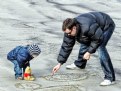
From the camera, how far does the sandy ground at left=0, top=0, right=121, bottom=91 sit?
8797 mm

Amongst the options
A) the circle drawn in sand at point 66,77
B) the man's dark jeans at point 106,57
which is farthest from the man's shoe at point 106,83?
the circle drawn in sand at point 66,77

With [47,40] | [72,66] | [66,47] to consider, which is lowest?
[47,40]

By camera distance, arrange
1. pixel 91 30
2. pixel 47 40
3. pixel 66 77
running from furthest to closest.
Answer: pixel 47 40, pixel 66 77, pixel 91 30

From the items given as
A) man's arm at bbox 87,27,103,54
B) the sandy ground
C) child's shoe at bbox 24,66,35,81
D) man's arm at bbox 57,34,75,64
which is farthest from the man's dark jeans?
child's shoe at bbox 24,66,35,81

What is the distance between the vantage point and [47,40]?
42.0 feet

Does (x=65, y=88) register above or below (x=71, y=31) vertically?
below

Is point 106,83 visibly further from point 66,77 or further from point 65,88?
point 66,77

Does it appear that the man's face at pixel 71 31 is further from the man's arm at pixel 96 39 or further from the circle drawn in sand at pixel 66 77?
the circle drawn in sand at pixel 66 77

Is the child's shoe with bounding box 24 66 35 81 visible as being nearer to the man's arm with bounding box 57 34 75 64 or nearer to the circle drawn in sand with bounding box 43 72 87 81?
the circle drawn in sand with bounding box 43 72 87 81

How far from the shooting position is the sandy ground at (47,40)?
8797 mm

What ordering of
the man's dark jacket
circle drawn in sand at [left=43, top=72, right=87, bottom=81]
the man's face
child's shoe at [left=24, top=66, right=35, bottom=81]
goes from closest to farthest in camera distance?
the man's face → the man's dark jacket → child's shoe at [left=24, top=66, right=35, bottom=81] → circle drawn in sand at [left=43, top=72, right=87, bottom=81]

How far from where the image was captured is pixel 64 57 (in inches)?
342

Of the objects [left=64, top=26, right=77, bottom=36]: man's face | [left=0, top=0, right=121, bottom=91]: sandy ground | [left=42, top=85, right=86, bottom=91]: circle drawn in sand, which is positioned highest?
[left=64, top=26, right=77, bottom=36]: man's face

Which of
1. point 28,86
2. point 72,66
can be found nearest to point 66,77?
point 72,66
